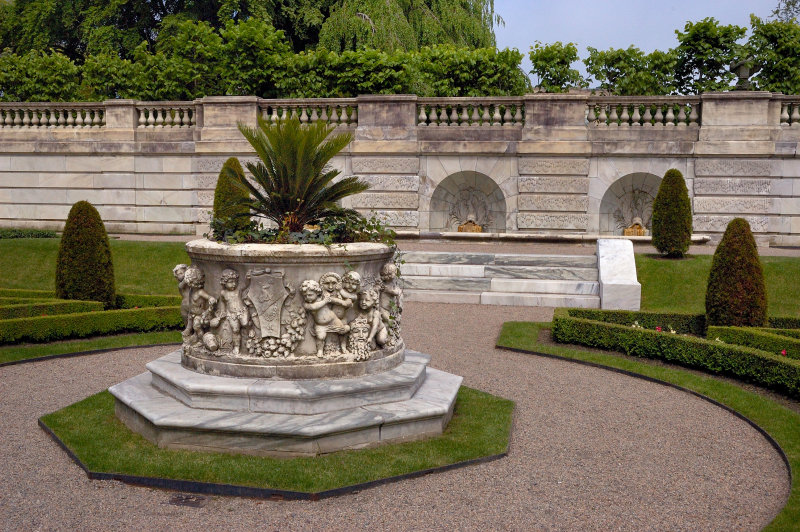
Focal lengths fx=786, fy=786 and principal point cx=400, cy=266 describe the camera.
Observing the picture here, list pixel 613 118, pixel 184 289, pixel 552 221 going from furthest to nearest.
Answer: pixel 552 221 → pixel 613 118 → pixel 184 289

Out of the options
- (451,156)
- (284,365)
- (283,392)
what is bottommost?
(283,392)

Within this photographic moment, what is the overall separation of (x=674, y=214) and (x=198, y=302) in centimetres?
1350

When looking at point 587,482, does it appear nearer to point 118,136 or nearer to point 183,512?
point 183,512

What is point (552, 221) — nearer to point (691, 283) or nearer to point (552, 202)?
point (552, 202)

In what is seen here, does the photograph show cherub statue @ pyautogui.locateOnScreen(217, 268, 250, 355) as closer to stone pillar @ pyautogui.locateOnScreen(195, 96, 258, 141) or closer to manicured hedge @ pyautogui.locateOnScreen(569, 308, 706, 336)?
manicured hedge @ pyautogui.locateOnScreen(569, 308, 706, 336)

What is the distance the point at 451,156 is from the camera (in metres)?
24.1

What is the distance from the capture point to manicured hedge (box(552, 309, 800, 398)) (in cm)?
1029

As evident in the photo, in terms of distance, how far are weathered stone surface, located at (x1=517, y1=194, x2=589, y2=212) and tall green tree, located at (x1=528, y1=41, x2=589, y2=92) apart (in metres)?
4.51

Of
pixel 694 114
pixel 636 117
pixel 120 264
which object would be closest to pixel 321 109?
pixel 120 264

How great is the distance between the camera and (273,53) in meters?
27.7

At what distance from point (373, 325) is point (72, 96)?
24.8 meters

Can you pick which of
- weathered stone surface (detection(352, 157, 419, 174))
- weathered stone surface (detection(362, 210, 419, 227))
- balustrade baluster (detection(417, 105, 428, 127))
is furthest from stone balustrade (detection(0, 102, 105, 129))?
balustrade baluster (detection(417, 105, 428, 127))

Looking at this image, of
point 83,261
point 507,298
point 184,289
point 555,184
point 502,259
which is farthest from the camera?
point 555,184

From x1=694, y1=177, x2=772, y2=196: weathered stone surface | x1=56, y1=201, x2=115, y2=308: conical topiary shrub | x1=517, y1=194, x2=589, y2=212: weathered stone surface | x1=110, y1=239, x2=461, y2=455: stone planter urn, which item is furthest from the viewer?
x1=517, y1=194, x2=589, y2=212: weathered stone surface
